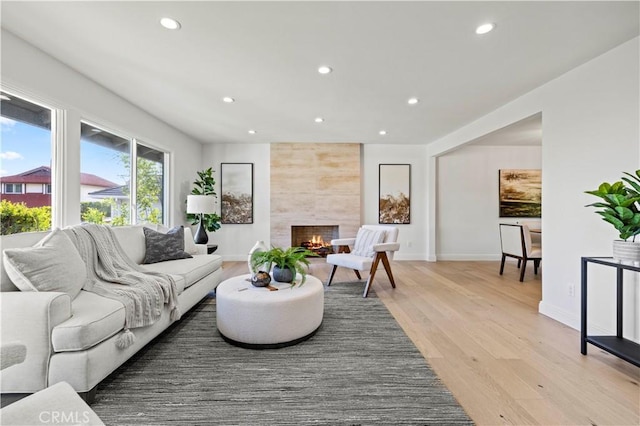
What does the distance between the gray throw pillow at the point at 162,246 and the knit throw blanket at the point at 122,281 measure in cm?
52

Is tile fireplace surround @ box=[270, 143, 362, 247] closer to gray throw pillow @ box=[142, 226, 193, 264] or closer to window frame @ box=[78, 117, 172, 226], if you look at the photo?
window frame @ box=[78, 117, 172, 226]

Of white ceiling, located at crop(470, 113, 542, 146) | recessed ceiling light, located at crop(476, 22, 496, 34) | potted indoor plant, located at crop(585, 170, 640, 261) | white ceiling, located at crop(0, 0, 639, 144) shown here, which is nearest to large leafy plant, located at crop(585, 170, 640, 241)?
potted indoor plant, located at crop(585, 170, 640, 261)

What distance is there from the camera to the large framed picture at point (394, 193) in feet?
19.5

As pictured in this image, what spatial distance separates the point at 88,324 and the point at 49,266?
1.79 feet

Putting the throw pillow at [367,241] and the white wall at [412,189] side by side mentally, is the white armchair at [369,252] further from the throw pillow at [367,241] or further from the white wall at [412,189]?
the white wall at [412,189]

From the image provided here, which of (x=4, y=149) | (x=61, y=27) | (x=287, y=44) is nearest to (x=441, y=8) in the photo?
(x=287, y=44)

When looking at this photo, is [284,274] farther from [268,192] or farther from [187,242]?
[268,192]

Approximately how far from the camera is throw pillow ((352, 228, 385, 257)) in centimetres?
383

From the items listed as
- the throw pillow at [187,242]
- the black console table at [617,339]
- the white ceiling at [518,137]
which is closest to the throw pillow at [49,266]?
the throw pillow at [187,242]

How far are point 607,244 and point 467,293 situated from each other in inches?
62.1

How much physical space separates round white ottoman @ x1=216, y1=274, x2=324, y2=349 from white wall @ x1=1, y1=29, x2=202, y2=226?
1925 millimetres

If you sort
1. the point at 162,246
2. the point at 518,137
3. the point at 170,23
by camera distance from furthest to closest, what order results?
the point at 518,137, the point at 162,246, the point at 170,23

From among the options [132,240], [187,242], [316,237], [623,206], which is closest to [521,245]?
[623,206]

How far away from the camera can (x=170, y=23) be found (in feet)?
6.47
